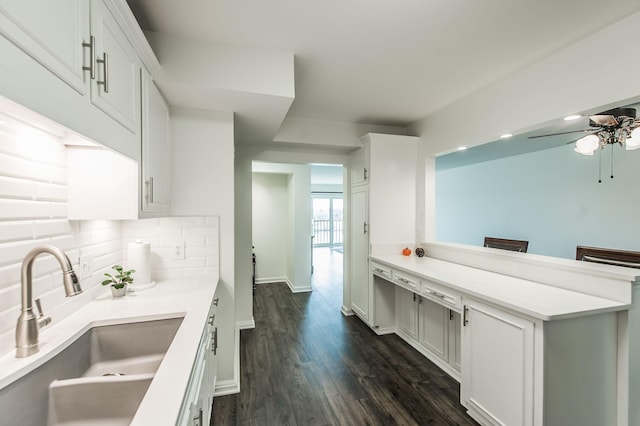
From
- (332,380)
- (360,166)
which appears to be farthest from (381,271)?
(360,166)

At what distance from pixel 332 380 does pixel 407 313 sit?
1226mm

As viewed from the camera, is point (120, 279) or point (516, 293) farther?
point (516, 293)

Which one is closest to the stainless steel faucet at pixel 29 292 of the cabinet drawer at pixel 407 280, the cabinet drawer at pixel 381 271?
the cabinet drawer at pixel 407 280

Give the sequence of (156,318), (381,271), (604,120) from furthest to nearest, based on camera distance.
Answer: (381,271)
(604,120)
(156,318)

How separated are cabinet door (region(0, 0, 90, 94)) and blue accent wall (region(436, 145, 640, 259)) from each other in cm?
583

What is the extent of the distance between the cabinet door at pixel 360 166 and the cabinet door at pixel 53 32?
279cm

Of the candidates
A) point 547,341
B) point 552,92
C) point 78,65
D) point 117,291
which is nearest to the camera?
point 78,65

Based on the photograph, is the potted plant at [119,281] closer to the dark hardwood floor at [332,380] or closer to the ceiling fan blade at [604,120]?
the dark hardwood floor at [332,380]

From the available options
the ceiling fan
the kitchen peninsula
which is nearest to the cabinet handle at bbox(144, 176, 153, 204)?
the kitchen peninsula

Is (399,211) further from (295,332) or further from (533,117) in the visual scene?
(295,332)

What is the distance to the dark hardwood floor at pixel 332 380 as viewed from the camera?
1.99m

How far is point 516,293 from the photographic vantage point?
6.02 ft

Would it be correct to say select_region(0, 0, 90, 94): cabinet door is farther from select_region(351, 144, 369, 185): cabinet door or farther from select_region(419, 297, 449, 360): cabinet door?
select_region(419, 297, 449, 360): cabinet door

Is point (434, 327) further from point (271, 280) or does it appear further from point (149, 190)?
point (271, 280)
